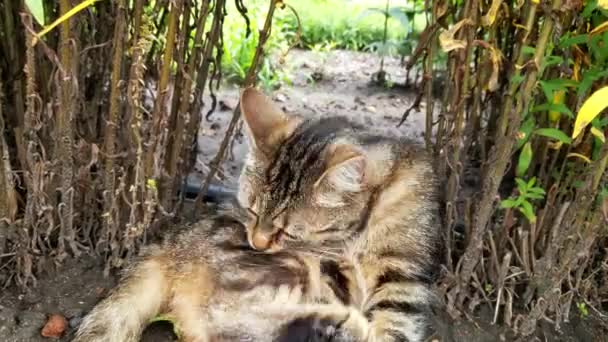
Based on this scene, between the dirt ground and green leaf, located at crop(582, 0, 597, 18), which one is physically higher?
green leaf, located at crop(582, 0, 597, 18)

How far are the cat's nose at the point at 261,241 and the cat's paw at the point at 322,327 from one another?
0.27 meters

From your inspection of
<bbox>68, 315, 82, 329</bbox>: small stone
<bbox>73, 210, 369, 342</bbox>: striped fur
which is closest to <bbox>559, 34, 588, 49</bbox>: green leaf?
<bbox>73, 210, 369, 342</bbox>: striped fur

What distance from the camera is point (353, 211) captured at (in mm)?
1775

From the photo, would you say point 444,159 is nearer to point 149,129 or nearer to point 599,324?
point 599,324

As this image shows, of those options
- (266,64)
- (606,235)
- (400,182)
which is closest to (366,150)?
(400,182)

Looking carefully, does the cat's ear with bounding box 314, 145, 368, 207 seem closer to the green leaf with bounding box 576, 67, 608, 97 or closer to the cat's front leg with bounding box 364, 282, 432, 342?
the cat's front leg with bounding box 364, 282, 432, 342

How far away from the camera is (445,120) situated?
1989mm

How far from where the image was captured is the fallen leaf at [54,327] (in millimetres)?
1848

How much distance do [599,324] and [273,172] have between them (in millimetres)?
1142

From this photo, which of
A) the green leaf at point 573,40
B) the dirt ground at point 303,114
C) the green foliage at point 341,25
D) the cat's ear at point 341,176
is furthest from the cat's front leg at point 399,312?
the green foliage at point 341,25

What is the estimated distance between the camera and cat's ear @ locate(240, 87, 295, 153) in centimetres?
179

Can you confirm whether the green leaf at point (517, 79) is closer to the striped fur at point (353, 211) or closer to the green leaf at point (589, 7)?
the green leaf at point (589, 7)

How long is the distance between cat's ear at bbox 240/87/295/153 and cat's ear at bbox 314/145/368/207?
22cm

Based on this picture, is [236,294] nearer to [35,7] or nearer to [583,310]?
[35,7]
